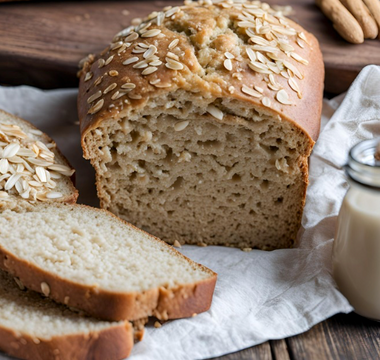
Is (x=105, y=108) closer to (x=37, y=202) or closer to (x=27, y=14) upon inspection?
(x=37, y=202)

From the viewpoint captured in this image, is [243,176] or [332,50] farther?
[332,50]

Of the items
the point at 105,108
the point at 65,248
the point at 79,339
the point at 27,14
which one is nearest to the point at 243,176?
the point at 105,108

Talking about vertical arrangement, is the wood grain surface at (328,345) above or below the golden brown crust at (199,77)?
below

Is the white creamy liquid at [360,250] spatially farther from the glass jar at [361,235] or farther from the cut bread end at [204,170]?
the cut bread end at [204,170]

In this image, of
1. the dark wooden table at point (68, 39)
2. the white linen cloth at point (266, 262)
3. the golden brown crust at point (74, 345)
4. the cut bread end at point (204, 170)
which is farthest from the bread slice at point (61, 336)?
the dark wooden table at point (68, 39)

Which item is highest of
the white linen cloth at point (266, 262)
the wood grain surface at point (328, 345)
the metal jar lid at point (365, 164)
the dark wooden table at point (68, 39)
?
the metal jar lid at point (365, 164)

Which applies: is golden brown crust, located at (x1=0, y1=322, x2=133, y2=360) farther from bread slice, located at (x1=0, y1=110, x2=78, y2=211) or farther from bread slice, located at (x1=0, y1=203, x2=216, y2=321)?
bread slice, located at (x1=0, y1=110, x2=78, y2=211)

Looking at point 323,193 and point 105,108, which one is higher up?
point 105,108
